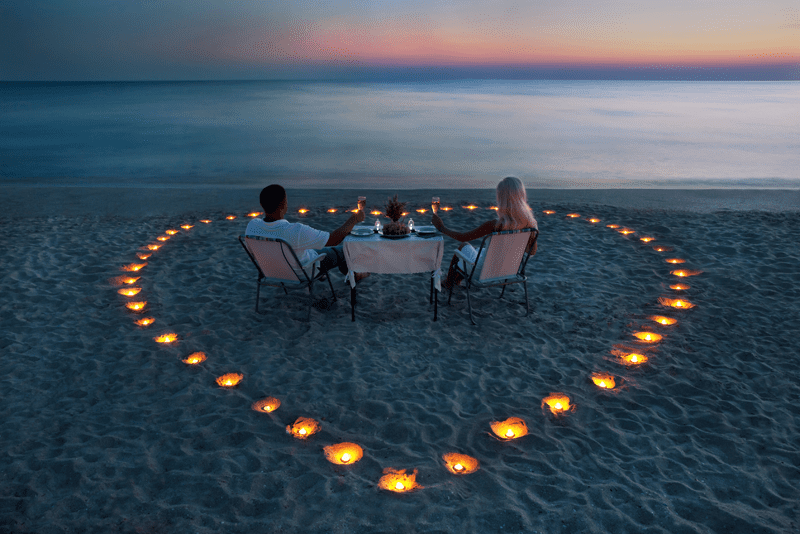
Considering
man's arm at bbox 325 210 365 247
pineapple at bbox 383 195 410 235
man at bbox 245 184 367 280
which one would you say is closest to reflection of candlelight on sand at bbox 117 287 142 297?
man at bbox 245 184 367 280

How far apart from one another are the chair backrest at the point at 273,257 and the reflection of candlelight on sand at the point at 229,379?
1.06 meters

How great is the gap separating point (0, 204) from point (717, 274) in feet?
36.9

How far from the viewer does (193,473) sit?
9.27 ft

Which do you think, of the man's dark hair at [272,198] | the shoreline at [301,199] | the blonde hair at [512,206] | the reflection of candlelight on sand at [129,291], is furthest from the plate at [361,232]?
the shoreline at [301,199]

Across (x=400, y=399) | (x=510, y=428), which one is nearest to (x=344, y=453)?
(x=400, y=399)

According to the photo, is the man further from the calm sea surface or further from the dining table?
the calm sea surface

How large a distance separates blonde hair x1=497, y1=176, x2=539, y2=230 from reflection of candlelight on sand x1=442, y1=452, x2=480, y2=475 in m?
2.10

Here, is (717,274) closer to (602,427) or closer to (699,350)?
(699,350)

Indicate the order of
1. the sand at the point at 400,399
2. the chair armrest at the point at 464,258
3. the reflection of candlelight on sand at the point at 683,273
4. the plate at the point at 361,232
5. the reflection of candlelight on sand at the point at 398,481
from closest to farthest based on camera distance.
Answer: the sand at the point at 400,399
the reflection of candlelight on sand at the point at 398,481
the plate at the point at 361,232
the chair armrest at the point at 464,258
the reflection of candlelight on sand at the point at 683,273

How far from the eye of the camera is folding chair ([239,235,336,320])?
4.26 m

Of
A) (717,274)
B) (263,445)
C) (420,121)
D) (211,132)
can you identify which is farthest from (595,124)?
(263,445)

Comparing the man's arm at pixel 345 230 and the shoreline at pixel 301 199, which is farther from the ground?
the man's arm at pixel 345 230

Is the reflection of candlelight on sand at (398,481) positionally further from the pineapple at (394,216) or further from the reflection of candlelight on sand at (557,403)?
the pineapple at (394,216)

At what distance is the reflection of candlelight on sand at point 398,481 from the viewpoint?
2.72 m
